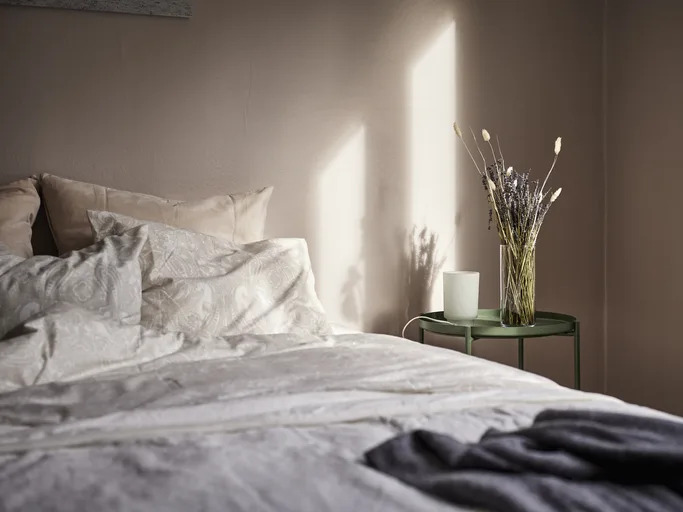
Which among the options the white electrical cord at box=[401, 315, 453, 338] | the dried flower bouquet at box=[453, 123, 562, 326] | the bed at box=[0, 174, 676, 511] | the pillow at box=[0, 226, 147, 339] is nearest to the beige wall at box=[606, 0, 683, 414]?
the dried flower bouquet at box=[453, 123, 562, 326]

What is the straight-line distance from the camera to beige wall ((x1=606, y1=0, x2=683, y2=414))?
3389 millimetres

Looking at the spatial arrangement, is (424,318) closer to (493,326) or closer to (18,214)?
(493,326)

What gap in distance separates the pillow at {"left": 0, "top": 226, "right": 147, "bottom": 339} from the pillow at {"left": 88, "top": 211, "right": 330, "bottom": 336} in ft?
0.31

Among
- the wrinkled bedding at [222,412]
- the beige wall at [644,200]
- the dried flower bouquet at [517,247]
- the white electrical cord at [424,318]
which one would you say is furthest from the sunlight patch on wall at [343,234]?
the beige wall at [644,200]


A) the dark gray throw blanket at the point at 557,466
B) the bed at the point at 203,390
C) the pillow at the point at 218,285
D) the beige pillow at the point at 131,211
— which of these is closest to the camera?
the dark gray throw blanket at the point at 557,466

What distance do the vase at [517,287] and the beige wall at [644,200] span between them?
0.76m

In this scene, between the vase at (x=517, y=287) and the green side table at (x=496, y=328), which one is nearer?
the green side table at (x=496, y=328)

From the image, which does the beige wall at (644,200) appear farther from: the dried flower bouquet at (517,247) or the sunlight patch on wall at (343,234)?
the sunlight patch on wall at (343,234)

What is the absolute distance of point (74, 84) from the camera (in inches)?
112

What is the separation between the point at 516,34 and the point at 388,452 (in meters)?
2.74

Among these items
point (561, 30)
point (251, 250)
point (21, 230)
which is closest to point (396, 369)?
point (251, 250)

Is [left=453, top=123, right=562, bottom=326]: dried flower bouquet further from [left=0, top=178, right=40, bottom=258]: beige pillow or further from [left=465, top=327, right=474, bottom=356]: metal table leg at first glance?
[left=0, top=178, right=40, bottom=258]: beige pillow

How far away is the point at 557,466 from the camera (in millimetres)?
1099

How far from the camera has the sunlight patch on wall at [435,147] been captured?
3.38m
